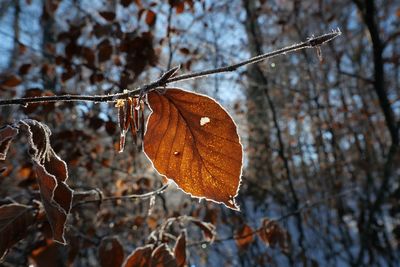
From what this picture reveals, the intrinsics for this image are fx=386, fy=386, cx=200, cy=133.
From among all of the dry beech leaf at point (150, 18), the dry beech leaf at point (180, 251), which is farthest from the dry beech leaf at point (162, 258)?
the dry beech leaf at point (150, 18)

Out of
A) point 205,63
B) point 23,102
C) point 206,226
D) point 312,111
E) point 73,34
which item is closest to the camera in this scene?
point 23,102

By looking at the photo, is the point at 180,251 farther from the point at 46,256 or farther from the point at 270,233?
the point at 270,233

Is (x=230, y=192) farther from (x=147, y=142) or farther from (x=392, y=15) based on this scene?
(x=392, y=15)

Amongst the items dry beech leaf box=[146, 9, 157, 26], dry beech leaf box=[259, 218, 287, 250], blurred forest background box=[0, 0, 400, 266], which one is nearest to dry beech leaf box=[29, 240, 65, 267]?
blurred forest background box=[0, 0, 400, 266]

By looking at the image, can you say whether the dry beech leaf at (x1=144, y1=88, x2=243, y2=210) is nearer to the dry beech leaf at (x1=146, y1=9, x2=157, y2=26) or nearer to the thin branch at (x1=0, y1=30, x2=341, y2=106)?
the thin branch at (x1=0, y1=30, x2=341, y2=106)

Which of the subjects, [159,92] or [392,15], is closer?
[159,92]

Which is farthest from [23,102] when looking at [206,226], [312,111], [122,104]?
[312,111]
